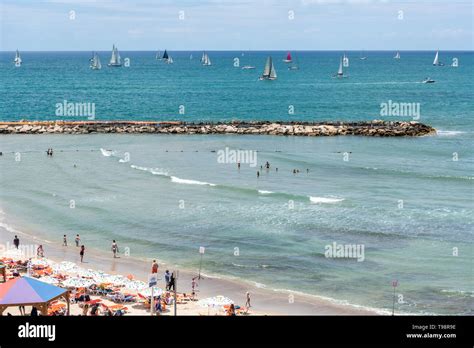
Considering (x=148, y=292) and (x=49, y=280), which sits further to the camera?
(x=49, y=280)

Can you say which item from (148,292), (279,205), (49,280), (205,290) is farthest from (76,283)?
(279,205)

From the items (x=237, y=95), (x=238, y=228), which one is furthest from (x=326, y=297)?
(x=237, y=95)

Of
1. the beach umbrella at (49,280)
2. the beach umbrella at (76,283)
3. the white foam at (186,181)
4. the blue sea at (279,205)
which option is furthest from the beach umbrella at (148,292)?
the white foam at (186,181)

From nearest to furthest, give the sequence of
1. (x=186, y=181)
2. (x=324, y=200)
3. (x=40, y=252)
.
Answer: (x=40, y=252), (x=324, y=200), (x=186, y=181)

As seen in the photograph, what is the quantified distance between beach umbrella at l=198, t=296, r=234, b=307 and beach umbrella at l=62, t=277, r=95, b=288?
17.0ft

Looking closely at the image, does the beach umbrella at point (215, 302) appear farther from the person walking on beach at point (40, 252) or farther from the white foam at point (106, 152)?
the white foam at point (106, 152)

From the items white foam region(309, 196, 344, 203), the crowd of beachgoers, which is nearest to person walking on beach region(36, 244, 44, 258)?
the crowd of beachgoers

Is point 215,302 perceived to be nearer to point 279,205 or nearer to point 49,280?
point 49,280

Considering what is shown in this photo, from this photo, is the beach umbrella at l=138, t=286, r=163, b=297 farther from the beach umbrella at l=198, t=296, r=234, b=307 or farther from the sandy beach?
the beach umbrella at l=198, t=296, r=234, b=307

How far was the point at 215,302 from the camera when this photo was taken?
1072 inches

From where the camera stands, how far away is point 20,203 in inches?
1927

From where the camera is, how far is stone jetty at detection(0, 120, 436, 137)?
3282 inches

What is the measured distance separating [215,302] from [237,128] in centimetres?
6041

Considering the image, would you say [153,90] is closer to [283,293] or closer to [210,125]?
[210,125]
